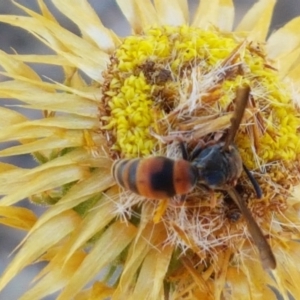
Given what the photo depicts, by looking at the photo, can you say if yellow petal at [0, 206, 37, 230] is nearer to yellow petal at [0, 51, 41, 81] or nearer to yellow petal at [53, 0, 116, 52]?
yellow petal at [0, 51, 41, 81]

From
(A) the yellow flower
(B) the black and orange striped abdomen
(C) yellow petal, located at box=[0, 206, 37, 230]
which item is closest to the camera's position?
(B) the black and orange striped abdomen

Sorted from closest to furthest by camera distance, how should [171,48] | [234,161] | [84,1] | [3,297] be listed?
[234,161] < [171,48] < [84,1] < [3,297]

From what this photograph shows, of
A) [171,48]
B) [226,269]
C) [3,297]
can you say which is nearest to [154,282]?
[226,269]

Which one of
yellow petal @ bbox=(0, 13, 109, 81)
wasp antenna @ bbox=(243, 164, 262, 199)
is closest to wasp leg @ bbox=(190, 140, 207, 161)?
wasp antenna @ bbox=(243, 164, 262, 199)

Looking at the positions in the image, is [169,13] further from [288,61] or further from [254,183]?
[254,183]

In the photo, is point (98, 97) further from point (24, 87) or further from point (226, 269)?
point (226, 269)
